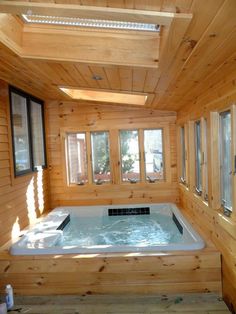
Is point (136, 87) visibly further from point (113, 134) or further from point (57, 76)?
point (113, 134)

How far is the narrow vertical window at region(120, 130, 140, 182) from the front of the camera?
16.3 feet

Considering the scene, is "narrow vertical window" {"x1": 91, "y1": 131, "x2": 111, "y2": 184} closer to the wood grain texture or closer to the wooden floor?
the wood grain texture

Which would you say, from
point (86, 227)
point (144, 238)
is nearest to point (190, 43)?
point (144, 238)

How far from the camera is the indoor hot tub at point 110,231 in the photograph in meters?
2.79

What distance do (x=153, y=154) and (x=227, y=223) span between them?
8.97 ft

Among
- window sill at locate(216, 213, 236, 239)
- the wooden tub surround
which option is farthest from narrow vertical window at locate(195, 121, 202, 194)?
window sill at locate(216, 213, 236, 239)

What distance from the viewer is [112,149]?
16.2 ft

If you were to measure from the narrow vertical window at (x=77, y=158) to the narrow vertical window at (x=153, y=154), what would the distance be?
111 centimetres

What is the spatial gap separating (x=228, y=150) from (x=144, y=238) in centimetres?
171

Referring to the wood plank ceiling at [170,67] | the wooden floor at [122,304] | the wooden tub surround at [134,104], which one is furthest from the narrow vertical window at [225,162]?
the wooden floor at [122,304]

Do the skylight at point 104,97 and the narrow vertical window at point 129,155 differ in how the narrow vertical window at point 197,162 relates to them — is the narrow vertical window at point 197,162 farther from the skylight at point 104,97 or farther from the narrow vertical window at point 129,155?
the narrow vertical window at point 129,155

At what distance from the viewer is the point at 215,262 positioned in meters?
2.60

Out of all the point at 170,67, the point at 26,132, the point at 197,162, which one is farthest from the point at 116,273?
the point at 26,132

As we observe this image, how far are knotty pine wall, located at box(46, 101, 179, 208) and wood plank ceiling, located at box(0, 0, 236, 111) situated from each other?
2.56 feet
